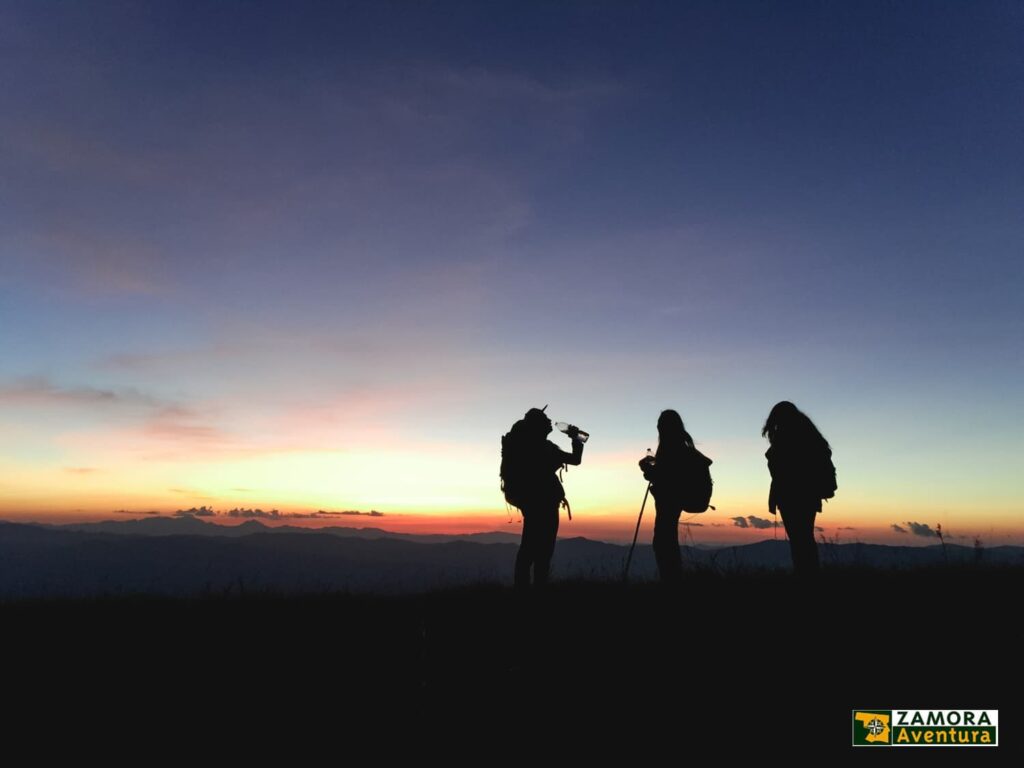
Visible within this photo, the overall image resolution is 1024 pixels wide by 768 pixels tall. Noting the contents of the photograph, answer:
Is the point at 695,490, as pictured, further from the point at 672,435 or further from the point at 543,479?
the point at 543,479

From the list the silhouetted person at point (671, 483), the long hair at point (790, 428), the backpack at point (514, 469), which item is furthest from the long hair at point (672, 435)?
the backpack at point (514, 469)

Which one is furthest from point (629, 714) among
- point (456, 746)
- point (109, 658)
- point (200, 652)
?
point (109, 658)

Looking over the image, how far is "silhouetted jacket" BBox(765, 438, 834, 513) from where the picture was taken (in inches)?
307

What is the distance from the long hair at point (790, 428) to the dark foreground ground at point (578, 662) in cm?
180

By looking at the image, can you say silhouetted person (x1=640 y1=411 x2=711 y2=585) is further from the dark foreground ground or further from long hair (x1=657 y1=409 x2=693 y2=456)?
the dark foreground ground

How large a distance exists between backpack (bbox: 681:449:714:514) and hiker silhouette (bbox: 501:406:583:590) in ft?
5.15

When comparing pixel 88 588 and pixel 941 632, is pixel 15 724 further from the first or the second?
pixel 941 632

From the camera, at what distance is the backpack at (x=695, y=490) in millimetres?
8203

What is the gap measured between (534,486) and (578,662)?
3725 mm

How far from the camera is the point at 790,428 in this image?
800cm

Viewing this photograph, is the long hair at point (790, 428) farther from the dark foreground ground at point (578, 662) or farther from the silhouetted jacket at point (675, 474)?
the dark foreground ground at point (578, 662)

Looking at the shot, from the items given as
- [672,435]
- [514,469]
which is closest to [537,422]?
[514,469]

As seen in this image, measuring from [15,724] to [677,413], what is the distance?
7.41 meters

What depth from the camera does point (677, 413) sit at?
27.9 ft
